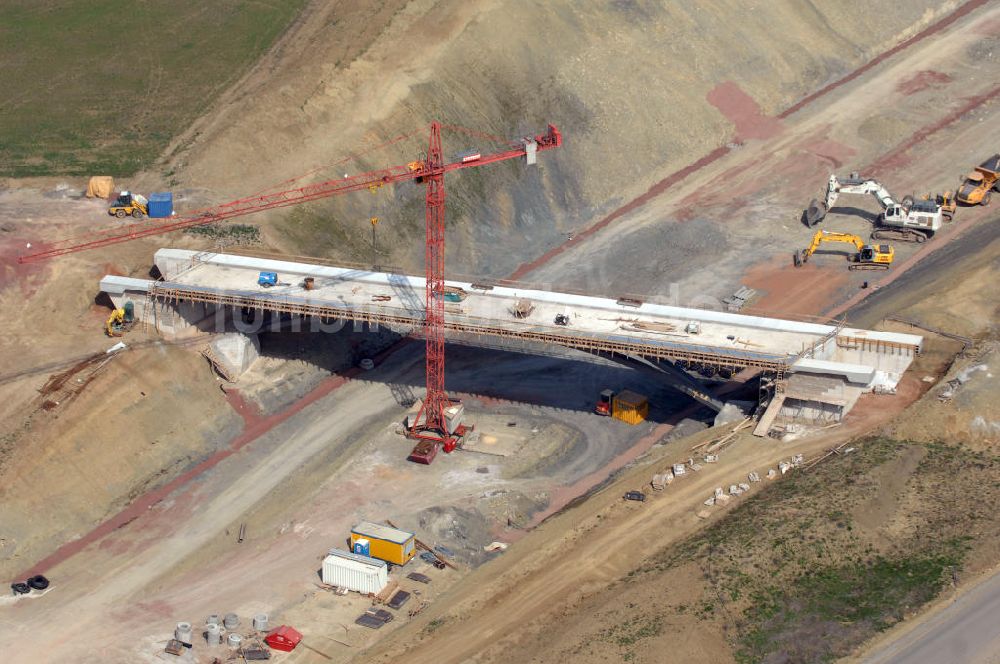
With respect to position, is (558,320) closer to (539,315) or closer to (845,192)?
(539,315)

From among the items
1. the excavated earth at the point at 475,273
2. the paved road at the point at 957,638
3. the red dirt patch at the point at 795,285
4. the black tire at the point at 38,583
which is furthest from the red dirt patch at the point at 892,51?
the black tire at the point at 38,583

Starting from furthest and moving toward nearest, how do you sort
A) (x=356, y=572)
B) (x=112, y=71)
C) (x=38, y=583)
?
(x=112, y=71) → (x=38, y=583) → (x=356, y=572)

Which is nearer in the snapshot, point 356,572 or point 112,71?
point 356,572

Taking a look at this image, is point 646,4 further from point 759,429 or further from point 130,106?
point 759,429

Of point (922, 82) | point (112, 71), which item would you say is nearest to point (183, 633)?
point (112, 71)

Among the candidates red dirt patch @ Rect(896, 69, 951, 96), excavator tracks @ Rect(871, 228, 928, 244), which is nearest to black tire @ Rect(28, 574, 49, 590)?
excavator tracks @ Rect(871, 228, 928, 244)

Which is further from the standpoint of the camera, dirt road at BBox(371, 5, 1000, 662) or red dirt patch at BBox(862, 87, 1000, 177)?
red dirt patch at BBox(862, 87, 1000, 177)

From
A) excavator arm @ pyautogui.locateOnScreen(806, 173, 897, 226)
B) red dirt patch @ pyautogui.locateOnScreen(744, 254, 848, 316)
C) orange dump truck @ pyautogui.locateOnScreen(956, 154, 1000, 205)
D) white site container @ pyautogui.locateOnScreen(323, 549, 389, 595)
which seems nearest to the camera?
white site container @ pyautogui.locateOnScreen(323, 549, 389, 595)

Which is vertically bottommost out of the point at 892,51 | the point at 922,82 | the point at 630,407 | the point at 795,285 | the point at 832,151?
the point at 630,407

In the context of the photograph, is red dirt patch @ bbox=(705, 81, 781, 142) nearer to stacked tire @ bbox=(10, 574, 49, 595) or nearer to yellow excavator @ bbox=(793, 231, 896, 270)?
yellow excavator @ bbox=(793, 231, 896, 270)
